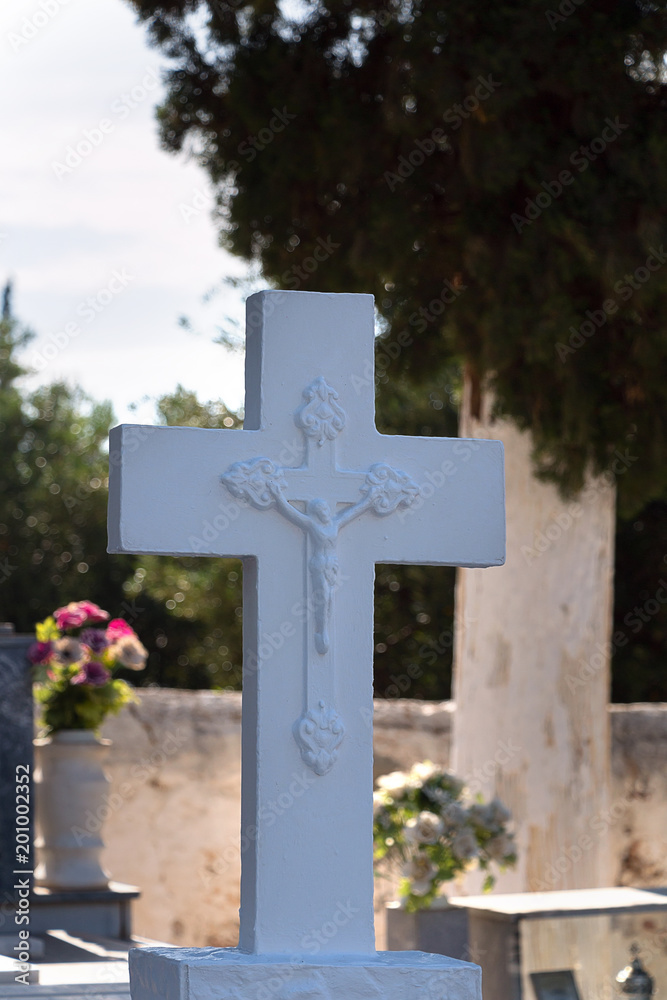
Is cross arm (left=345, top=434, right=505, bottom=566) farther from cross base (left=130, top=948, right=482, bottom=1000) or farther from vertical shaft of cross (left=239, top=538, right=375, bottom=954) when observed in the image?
cross base (left=130, top=948, right=482, bottom=1000)

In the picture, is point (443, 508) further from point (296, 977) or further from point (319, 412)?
point (296, 977)

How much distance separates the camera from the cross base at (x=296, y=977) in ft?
7.64

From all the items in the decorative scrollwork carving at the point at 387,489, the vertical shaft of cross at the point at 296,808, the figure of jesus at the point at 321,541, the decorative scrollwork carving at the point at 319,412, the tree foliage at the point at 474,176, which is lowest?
the vertical shaft of cross at the point at 296,808

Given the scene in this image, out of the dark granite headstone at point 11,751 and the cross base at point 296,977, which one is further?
the dark granite headstone at point 11,751

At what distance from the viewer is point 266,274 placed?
6.53 m

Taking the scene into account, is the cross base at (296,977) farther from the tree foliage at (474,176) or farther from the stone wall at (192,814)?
the stone wall at (192,814)

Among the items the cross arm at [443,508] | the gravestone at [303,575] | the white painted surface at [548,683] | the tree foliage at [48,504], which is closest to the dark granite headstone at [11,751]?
the white painted surface at [548,683]

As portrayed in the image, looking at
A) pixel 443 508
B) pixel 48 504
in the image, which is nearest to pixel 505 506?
pixel 443 508

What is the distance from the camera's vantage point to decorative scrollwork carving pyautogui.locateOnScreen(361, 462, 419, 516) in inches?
104

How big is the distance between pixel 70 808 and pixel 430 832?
1701 millimetres

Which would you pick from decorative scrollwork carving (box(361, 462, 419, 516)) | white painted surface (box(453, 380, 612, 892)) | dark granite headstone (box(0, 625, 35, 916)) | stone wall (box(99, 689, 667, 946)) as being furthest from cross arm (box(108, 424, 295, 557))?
stone wall (box(99, 689, 667, 946))

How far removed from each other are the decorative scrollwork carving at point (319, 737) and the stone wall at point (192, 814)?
4350mm

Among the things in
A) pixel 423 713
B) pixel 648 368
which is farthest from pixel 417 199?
pixel 423 713

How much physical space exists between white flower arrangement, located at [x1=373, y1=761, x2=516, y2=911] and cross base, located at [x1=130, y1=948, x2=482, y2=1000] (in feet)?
8.97
